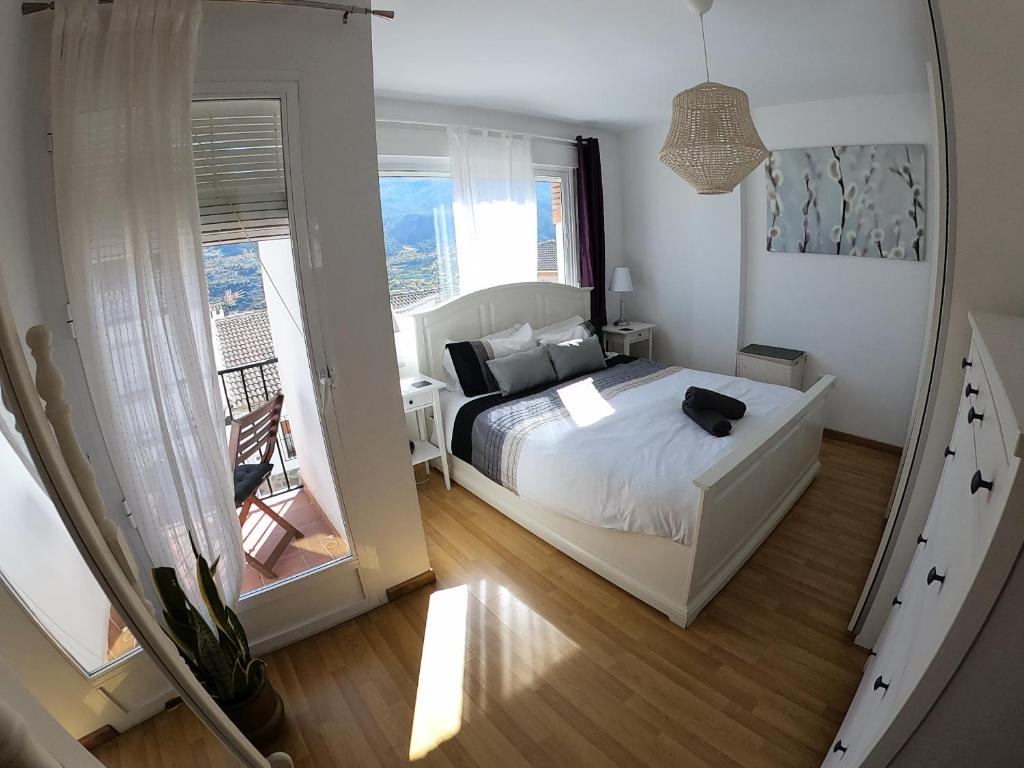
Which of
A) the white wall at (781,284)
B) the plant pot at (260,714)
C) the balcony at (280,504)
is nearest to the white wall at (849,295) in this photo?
the white wall at (781,284)

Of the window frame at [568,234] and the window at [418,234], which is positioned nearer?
the window at [418,234]

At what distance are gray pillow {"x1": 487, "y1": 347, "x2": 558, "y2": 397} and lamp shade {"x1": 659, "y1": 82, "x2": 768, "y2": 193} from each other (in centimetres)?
155

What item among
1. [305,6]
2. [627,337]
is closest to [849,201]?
[627,337]

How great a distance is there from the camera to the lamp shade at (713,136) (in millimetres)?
2002

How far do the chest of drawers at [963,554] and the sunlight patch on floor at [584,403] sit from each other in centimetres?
159

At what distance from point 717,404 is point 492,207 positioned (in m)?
2.30

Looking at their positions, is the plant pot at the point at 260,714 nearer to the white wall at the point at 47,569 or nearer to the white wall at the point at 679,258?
the white wall at the point at 47,569

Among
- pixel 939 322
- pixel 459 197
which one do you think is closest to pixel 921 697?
pixel 939 322

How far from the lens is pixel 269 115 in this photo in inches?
65.4

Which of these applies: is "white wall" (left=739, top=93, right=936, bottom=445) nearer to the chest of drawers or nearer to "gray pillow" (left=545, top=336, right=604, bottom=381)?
"gray pillow" (left=545, top=336, right=604, bottom=381)

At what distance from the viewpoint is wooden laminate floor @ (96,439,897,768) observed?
5.36 ft

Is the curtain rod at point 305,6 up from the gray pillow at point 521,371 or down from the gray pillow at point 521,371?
up

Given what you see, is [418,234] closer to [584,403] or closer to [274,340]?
[274,340]

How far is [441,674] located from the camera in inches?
76.0
